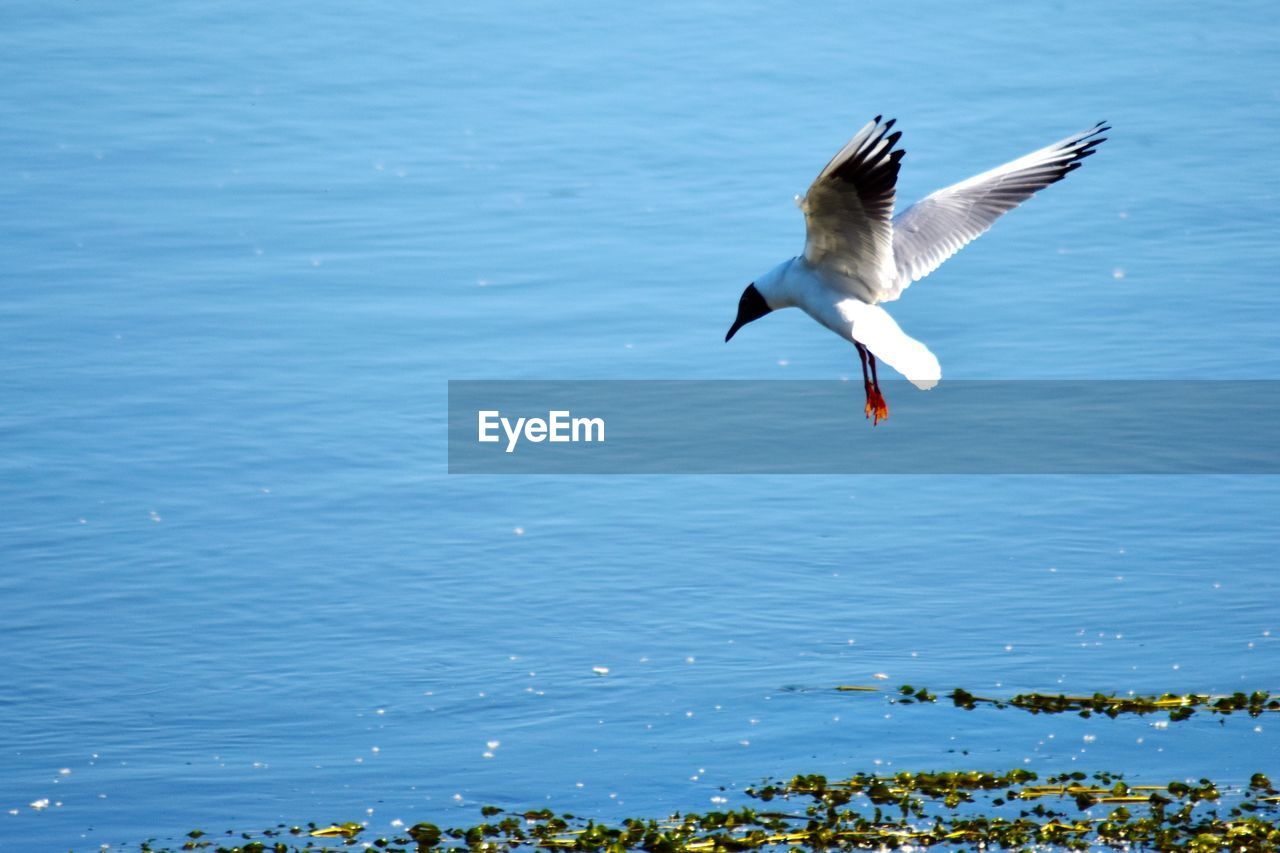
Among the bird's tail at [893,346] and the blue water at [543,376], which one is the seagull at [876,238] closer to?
the bird's tail at [893,346]

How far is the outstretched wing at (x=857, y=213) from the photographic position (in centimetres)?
977

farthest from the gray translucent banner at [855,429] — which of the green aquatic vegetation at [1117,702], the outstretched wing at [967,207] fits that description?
the green aquatic vegetation at [1117,702]

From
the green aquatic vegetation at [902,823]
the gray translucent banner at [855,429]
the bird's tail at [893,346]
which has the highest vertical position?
the gray translucent banner at [855,429]

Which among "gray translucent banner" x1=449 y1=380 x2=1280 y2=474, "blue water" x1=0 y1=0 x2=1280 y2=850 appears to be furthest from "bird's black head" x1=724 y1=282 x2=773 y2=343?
"gray translucent banner" x1=449 y1=380 x2=1280 y2=474

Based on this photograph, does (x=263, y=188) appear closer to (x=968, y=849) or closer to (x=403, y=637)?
(x=403, y=637)

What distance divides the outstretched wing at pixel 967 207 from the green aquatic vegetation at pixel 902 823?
10.2ft

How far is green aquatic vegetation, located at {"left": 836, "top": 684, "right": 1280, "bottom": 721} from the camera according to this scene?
33.4 feet

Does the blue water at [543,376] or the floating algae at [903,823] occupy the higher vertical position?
the blue water at [543,376]

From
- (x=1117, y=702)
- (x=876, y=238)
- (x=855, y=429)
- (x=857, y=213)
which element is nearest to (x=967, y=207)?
(x=876, y=238)

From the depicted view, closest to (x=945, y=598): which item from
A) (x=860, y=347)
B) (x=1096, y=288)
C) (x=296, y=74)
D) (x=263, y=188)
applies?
(x=860, y=347)

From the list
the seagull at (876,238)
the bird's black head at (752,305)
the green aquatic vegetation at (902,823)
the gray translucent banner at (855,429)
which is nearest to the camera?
the green aquatic vegetation at (902,823)

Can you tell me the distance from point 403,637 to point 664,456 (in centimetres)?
290

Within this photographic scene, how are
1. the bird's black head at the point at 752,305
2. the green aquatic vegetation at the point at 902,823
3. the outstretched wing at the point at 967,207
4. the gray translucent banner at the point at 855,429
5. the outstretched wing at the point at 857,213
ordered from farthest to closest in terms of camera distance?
the gray translucent banner at the point at 855,429 < the bird's black head at the point at 752,305 < the outstretched wing at the point at 967,207 < the outstretched wing at the point at 857,213 < the green aquatic vegetation at the point at 902,823

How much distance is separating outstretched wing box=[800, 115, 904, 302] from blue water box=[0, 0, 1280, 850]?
187cm
